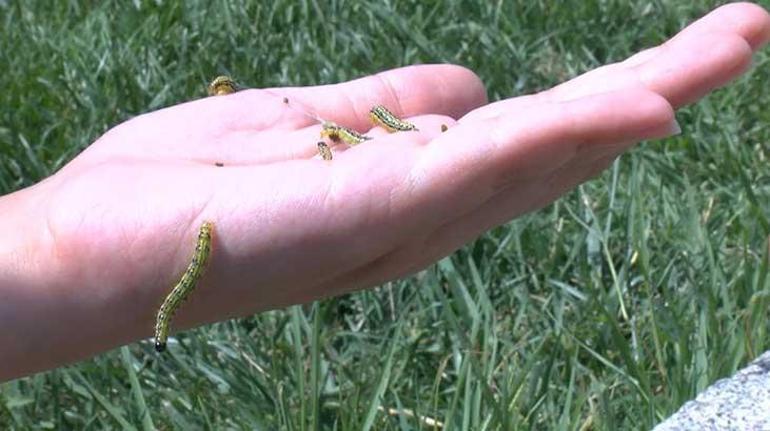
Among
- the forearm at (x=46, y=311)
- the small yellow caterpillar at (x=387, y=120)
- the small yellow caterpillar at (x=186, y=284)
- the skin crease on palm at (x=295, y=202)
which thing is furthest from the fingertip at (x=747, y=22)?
the forearm at (x=46, y=311)

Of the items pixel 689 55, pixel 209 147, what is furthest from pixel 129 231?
pixel 689 55

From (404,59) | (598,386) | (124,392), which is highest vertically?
(404,59)

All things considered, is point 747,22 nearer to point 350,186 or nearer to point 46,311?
point 350,186

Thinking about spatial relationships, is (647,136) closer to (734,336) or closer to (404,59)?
(734,336)

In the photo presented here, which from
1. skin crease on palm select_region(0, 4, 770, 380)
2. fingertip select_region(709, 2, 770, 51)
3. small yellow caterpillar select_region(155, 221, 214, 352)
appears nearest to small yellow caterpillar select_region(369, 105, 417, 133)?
skin crease on palm select_region(0, 4, 770, 380)

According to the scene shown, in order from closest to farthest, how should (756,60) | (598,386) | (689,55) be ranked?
(689,55) → (598,386) → (756,60)

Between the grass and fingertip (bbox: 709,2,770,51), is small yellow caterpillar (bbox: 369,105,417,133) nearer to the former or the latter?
the grass

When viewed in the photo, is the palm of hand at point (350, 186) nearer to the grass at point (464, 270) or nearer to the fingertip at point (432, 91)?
the fingertip at point (432, 91)
